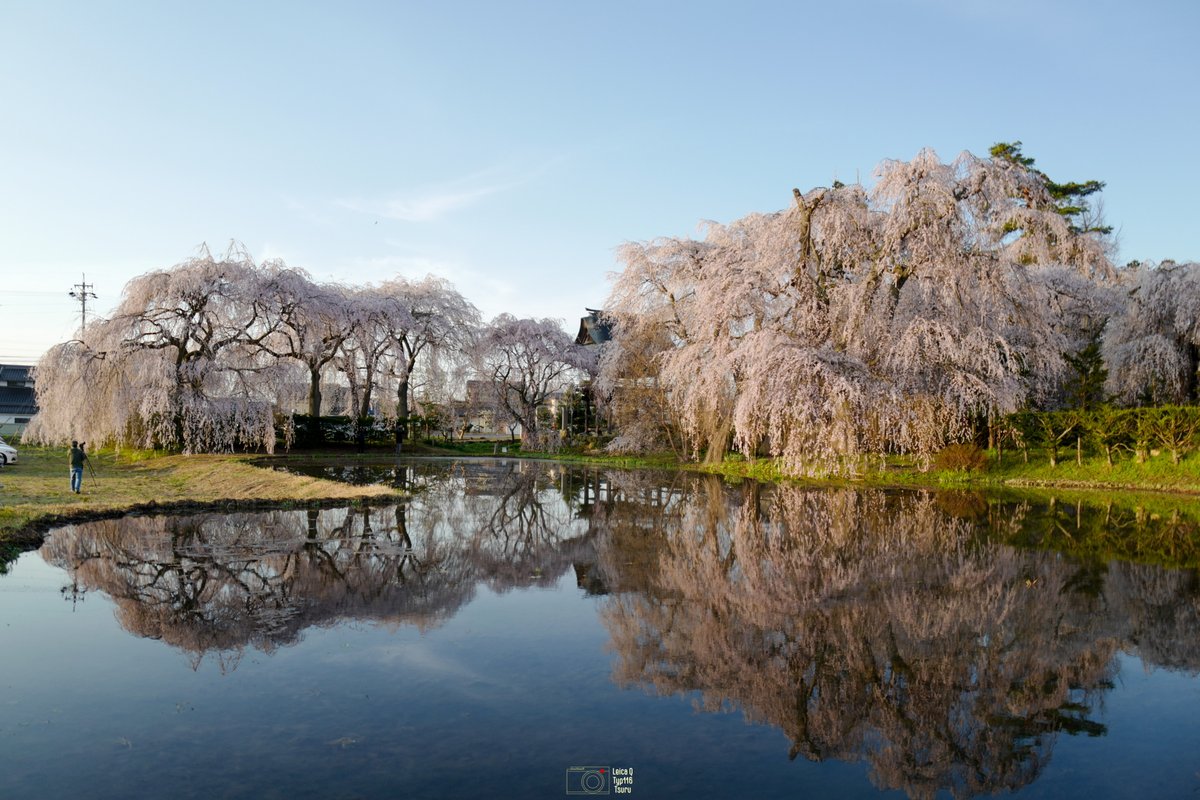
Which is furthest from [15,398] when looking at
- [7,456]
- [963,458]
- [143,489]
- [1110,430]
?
[1110,430]

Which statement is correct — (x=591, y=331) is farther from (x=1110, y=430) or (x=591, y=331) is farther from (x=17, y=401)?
(x=17, y=401)

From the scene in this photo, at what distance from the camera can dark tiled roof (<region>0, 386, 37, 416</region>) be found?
65.1 meters

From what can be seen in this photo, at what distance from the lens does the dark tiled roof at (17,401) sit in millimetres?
65062

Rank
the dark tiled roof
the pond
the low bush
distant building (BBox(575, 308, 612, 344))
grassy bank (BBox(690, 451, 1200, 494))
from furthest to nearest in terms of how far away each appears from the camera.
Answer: the dark tiled roof < distant building (BBox(575, 308, 612, 344)) < the low bush < grassy bank (BBox(690, 451, 1200, 494)) < the pond

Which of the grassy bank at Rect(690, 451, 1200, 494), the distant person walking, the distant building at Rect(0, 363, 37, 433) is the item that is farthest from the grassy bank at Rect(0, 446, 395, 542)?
the distant building at Rect(0, 363, 37, 433)

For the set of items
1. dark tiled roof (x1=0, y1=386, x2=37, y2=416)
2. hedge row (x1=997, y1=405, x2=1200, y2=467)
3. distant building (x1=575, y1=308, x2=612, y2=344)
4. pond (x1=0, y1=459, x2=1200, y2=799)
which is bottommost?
pond (x1=0, y1=459, x2=1200, y2=799)

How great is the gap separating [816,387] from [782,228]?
6159 mm

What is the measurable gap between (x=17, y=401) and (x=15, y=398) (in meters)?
0.78

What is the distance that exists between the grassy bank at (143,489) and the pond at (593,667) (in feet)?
6.64

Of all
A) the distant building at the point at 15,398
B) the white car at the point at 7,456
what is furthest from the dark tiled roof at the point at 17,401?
the white car at the point at 7,456

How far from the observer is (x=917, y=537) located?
44.1 ft

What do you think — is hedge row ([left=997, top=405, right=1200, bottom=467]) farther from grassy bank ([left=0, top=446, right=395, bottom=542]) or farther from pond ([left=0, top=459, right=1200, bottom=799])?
grassy bank ([left=0, top=446, right=395, bottom=542])

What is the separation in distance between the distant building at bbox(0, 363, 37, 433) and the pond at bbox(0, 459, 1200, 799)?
63894 millimetres

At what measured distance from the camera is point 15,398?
6675 centimetres
